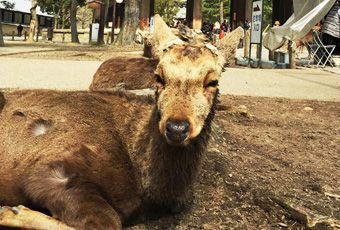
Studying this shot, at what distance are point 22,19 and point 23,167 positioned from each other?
8159 cm

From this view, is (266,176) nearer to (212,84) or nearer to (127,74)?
(212,84)

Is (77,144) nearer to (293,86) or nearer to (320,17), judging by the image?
(293,86)

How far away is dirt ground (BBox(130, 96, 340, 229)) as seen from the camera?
3.96 metres

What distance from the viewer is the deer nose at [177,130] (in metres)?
2.97

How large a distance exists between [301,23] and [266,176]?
13353mm

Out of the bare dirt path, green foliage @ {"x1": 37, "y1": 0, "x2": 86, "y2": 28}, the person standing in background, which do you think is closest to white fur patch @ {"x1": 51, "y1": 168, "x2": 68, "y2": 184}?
the bare dirt path

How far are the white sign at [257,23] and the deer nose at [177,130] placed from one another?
46.3 ft

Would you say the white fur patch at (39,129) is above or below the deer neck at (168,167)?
above

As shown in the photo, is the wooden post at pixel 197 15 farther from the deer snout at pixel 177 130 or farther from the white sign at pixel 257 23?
the deer snout at pixel 177 130

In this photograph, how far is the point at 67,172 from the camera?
328cm

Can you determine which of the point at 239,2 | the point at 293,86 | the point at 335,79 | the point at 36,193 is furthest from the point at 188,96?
the point at 239,2

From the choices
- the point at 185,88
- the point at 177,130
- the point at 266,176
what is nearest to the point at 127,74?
the point at 266,176

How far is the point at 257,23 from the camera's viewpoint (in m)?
16.9

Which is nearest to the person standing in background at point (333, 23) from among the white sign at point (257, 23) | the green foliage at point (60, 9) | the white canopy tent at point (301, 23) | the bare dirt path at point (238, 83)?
the white canopy tent at point (301, 23)
